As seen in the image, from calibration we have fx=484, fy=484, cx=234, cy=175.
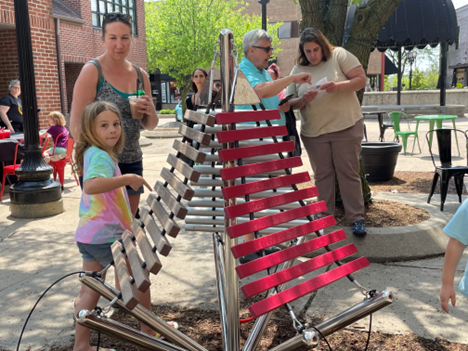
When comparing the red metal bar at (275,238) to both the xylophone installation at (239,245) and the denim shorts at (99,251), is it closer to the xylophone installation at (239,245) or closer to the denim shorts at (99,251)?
the xylophone installation at (239,245)

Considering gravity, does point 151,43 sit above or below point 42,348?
above

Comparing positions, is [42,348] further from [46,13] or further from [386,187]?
[46,13]

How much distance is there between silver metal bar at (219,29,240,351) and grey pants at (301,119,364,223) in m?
2.02

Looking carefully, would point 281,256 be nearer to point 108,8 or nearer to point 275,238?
point 275,238

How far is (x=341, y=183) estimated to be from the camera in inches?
183

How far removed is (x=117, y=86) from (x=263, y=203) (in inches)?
61.2

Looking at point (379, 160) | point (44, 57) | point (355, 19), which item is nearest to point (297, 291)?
point (355, 19)

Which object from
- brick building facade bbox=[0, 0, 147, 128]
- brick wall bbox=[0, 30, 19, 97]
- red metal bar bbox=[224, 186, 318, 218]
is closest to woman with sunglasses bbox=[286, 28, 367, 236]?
red metal bar bbox=[224, 186, 318, 218]

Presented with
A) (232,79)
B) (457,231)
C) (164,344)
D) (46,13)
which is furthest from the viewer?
(46,13)

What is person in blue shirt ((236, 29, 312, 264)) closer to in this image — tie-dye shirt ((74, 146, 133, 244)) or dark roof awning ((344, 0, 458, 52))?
tie-dye shirt ((74, 146, 133, 244))

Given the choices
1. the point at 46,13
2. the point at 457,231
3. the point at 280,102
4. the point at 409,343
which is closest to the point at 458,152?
the point at 280,102

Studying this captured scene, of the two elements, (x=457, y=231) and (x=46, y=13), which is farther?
(x=46, y=13)

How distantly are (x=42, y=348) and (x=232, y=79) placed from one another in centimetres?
201

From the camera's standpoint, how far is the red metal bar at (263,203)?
2303mm
